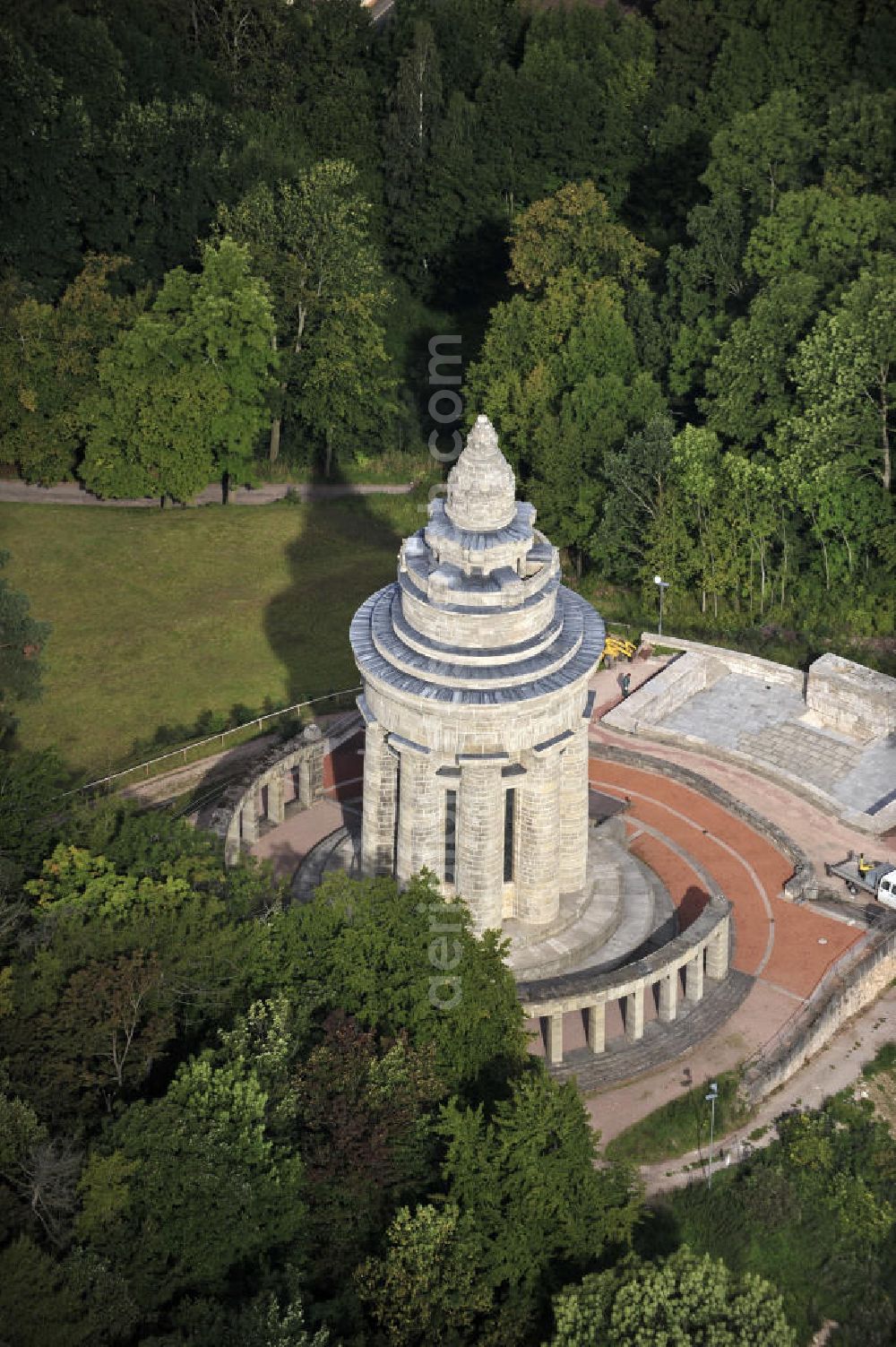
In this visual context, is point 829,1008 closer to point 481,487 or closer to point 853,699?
point 853,699

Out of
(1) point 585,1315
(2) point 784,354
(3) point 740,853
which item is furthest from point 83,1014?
(2) point 784,354

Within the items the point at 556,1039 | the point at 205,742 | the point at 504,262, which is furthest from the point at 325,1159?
the point at 504,262

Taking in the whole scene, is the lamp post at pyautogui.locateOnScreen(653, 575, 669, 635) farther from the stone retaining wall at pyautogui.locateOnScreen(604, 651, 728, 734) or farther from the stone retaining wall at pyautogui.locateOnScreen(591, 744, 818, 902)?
the stone retaining wall at pyautogui.locateOnScreen(591, 744, 818, 902)

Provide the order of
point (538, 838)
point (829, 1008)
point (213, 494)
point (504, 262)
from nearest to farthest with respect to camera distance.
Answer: point (538, 838), point (829, 1008), point (213, 494), point (504, 262)

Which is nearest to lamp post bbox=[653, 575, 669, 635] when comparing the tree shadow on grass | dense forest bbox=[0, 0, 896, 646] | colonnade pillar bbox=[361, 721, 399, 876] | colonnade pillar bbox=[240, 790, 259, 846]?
dense forest bbox=[0, 0, 896, 646]

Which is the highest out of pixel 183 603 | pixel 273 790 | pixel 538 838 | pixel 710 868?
pixel 538 838

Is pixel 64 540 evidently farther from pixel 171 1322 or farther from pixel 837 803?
pixel 171 1322
